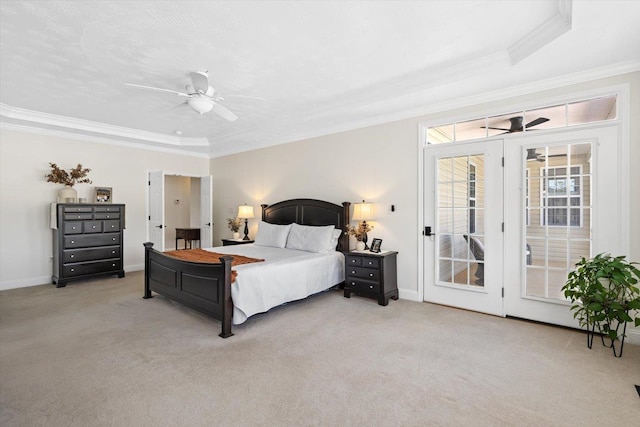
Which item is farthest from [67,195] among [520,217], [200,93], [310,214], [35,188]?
[520,217]

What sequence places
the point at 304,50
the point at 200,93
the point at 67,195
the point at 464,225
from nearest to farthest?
the point at 304,50 < the point at 200,93 < the point at 464,225 < the point at 67,195

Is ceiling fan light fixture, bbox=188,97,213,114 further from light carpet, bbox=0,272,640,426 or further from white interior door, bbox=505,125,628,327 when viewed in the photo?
white interior door, bbox=505,125,628,327

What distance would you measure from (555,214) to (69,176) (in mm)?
7152

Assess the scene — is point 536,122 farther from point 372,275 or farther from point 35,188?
point 35,188

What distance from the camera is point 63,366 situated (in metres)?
2.59

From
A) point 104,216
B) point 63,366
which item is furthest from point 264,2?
point 104,216

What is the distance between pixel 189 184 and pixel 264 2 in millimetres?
8520

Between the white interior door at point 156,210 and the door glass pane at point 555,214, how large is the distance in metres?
6.08

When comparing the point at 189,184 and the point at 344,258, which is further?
the point at 189,184

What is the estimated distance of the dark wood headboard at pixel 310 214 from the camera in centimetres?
498

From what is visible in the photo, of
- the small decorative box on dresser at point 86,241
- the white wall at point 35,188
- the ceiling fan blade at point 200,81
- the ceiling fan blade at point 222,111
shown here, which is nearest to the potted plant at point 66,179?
the white wall at point 35,188

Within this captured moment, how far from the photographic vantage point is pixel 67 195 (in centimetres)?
534

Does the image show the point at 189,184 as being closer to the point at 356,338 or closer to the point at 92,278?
the point at 92,278

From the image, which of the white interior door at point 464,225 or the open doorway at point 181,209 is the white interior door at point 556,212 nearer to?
the white interior door at point 464,225
